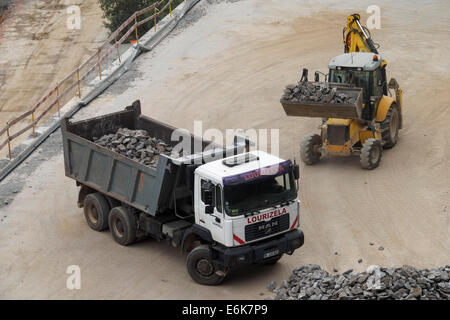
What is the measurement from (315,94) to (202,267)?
248 inches

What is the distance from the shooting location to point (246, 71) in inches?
1091

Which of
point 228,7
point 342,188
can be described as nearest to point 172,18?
point 228,7

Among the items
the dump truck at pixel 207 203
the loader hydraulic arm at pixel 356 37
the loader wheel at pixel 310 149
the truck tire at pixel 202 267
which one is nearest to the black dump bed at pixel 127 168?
the dump truck at pixel 207 203

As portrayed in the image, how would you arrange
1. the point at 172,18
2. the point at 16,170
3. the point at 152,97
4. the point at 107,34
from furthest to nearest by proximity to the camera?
the point at 107,34 → the point at 172,18 → the point at 152,97 → the point at 16,170

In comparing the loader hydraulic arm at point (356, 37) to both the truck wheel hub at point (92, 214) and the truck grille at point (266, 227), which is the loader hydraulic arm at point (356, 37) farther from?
the truck wheel hub at point (92, 214)

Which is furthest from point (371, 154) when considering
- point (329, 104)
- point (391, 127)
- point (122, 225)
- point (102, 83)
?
point (102, 83)

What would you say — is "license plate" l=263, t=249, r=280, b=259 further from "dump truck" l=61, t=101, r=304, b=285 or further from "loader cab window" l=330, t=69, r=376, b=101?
"loader cab window" l=330, t=69, r=376, b=101

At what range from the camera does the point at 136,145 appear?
58.0 feet

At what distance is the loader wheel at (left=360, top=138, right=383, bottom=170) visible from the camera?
20.0 metres

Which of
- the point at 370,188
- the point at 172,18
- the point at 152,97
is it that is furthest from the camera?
the point at 172,18

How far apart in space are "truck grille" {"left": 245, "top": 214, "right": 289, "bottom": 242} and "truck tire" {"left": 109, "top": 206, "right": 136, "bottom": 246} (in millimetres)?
3232

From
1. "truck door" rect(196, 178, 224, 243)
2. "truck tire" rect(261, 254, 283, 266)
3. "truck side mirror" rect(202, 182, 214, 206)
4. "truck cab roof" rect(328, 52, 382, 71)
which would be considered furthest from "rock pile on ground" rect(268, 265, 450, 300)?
"truck cab roof" rect(328, 52, 382, 71)

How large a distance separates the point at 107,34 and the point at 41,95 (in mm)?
6747

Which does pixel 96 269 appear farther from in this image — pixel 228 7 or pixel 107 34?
pixel 107 34
